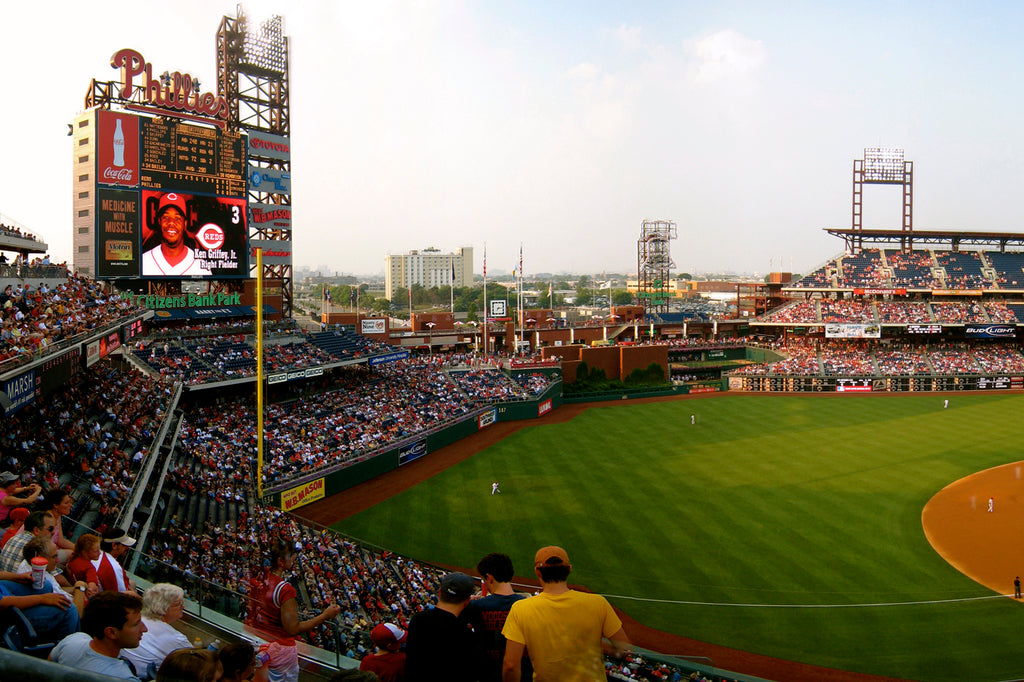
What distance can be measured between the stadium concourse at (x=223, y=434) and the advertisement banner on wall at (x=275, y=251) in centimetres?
315

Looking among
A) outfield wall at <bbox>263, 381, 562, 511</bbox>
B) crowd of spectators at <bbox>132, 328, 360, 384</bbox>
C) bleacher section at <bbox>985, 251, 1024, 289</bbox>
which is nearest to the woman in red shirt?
outfield wall at <bbox>263, 381, 562, 511</bbox>

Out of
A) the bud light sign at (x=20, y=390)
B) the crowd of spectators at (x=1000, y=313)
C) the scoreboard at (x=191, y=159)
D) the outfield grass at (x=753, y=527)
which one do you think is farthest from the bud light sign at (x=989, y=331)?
the bud light sign at (x=20, y=390)

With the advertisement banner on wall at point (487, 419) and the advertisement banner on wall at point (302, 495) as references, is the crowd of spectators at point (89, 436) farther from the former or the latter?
the advertisement banner on wall at point (487, 419)

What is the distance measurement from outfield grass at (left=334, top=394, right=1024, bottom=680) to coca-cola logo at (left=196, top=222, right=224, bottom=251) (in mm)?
13827

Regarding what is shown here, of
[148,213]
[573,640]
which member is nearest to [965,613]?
[573,640]

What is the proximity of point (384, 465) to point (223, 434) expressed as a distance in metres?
6.06

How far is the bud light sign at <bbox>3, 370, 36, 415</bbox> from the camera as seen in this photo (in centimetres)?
1135

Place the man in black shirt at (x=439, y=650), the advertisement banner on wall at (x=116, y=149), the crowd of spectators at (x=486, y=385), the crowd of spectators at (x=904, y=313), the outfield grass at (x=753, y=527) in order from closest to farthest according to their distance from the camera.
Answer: the man in black shirt at (x=439, y=650)
the outfield grass at (x=753, y=527)
the advertisement banner on wall at (x=116, y=149)
the crowd of spectators at (x=486, y=385)
the crowd of spectators at (x=904, y=313)

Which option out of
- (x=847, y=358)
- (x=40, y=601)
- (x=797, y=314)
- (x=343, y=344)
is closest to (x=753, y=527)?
(x=40, y=601)

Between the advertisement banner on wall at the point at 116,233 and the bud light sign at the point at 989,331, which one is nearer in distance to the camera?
the advertisement banner on wall at the point at 116,233

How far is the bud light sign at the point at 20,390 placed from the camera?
37.2 ft

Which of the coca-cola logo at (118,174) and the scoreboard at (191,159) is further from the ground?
the scoreboard at (191,159)

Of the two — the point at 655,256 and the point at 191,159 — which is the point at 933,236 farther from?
the point at 191,159

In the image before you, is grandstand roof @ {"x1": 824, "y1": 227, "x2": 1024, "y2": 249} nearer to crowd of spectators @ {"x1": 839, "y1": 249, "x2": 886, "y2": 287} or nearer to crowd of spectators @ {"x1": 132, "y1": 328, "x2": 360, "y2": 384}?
crowd of spectators @ {"x1": 839, "y1": 249, "x2": 886, "y2": 287}
